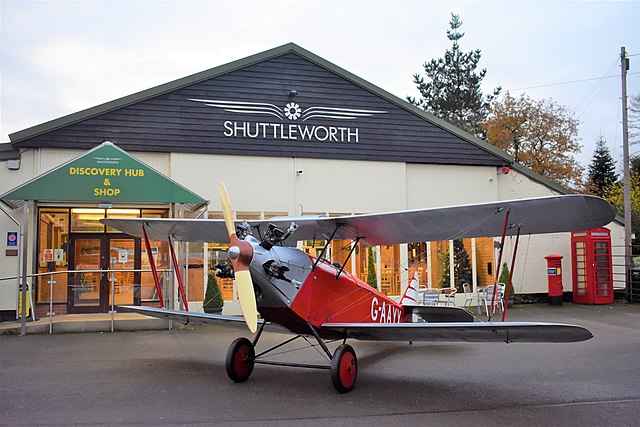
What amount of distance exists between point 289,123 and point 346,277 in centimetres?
893

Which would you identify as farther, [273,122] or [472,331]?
[273,122]

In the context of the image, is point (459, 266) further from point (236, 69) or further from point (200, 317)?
point (200, 317)

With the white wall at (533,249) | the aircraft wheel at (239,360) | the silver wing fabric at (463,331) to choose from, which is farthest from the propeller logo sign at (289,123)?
the aircraft wheel at (239,360)

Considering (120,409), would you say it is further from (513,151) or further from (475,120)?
(475,120)

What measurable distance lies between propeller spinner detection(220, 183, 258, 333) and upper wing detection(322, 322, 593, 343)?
1.60 m

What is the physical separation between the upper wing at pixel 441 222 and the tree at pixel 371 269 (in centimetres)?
710

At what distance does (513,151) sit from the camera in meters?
38.8

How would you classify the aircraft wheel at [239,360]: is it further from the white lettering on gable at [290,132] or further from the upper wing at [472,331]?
the white lettering on gable at [290,132]

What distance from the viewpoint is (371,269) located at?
53.7 feet

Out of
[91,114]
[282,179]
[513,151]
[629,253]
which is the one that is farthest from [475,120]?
[91,114]

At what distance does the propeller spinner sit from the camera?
6.16m

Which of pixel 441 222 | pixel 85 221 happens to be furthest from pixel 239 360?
pixel 85 221

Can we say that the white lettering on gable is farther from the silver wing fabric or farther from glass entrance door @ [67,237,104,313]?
the silver wing fabric

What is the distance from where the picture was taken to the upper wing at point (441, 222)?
6.73 metres
